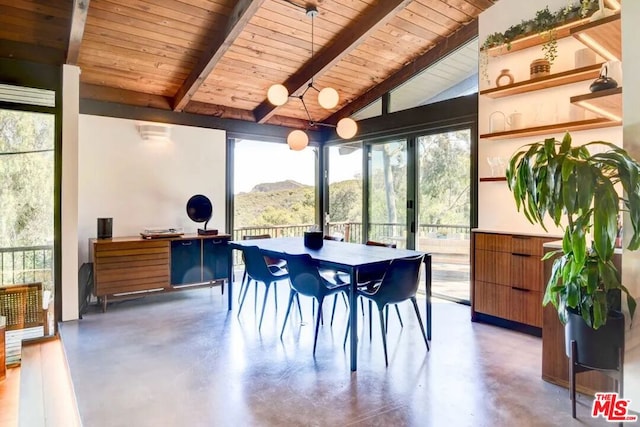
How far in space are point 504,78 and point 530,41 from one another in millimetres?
387

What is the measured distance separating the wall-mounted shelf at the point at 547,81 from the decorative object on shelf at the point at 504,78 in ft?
0.32

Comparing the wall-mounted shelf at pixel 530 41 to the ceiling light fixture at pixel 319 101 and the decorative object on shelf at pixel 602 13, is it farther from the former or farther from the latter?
the ceiling light fixture at pixel 319 101

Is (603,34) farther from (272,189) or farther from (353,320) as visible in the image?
(272,189)

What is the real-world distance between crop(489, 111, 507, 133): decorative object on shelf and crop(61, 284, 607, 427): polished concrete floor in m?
2.00

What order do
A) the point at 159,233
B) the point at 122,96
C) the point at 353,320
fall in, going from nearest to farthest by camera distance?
the point at 353,320 → the point at 159,233 → the point at 122,96

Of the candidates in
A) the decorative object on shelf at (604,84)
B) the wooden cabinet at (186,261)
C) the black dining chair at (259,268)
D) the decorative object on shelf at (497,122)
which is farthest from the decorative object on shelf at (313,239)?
the decorative object on shelf at (604,84)

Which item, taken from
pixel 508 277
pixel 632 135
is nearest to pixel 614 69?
pixel 632 135

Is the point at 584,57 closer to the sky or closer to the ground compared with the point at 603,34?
closer to the sky

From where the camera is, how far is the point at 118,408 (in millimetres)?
2266

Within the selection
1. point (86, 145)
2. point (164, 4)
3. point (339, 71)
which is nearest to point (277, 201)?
point (339, 71)

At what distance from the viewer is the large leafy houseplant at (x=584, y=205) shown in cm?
187

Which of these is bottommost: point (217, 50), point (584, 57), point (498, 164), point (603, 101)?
point (498, 164)

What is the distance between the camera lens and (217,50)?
3936mm

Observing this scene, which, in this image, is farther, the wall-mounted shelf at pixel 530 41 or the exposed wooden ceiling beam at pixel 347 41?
the exposed wooden ceiling beam at pixel 347 41
